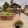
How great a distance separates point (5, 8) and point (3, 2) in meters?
0.08

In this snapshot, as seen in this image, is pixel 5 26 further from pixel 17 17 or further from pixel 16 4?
pixel 16 4

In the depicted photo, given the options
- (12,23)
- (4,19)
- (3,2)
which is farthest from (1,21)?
(3,2)

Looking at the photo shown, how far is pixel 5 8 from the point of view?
45.5 inches

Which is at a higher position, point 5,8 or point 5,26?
point 5,8

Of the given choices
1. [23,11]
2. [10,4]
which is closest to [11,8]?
[10,4]

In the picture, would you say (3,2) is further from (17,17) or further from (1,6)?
(17,17)

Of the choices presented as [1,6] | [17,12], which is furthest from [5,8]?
[17,12]

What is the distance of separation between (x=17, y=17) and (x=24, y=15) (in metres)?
0.10

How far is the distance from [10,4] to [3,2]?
3.9 inches

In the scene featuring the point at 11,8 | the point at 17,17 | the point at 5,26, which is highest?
the point at 11,8

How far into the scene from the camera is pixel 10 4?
45.4 inches

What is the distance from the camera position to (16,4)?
1155mm

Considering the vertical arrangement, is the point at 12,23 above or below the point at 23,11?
below

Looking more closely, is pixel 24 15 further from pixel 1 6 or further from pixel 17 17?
pixel 1 6
